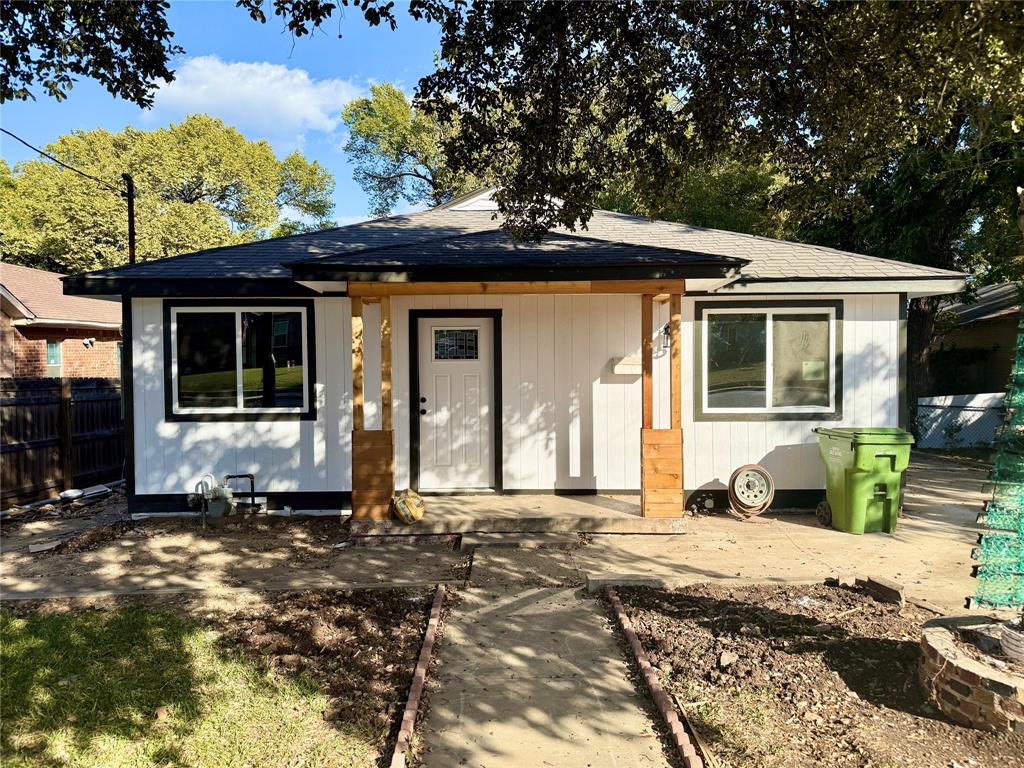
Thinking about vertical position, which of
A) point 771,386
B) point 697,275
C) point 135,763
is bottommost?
point 135,763

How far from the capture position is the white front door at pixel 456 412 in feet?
24.1

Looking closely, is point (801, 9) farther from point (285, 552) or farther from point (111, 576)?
point (111, 576)

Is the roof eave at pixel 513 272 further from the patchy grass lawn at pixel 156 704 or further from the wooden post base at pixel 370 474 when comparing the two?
the patchy grass lawn at pixel 156 704

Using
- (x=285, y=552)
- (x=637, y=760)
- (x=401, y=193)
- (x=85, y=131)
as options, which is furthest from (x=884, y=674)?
(x=85, y=131)

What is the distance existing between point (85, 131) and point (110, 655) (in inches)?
1536

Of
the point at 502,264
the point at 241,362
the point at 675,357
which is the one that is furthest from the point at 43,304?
the point at 675,357

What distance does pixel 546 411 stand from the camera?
24.0 feet

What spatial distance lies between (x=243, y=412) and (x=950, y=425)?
1444 centimetres

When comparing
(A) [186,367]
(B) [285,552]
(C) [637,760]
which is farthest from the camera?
(A) [186,367]

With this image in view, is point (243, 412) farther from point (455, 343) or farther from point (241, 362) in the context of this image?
point (455, 343)

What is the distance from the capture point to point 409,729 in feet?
Result: 9.45

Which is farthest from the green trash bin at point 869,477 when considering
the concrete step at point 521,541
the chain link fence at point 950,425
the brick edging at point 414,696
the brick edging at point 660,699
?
the chain link fence at point 950,425

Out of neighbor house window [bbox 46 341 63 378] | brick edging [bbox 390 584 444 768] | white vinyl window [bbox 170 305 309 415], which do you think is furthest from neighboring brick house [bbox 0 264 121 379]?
brick edging [bbox 390 584 444 768]

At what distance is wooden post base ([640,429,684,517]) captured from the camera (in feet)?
20.6
